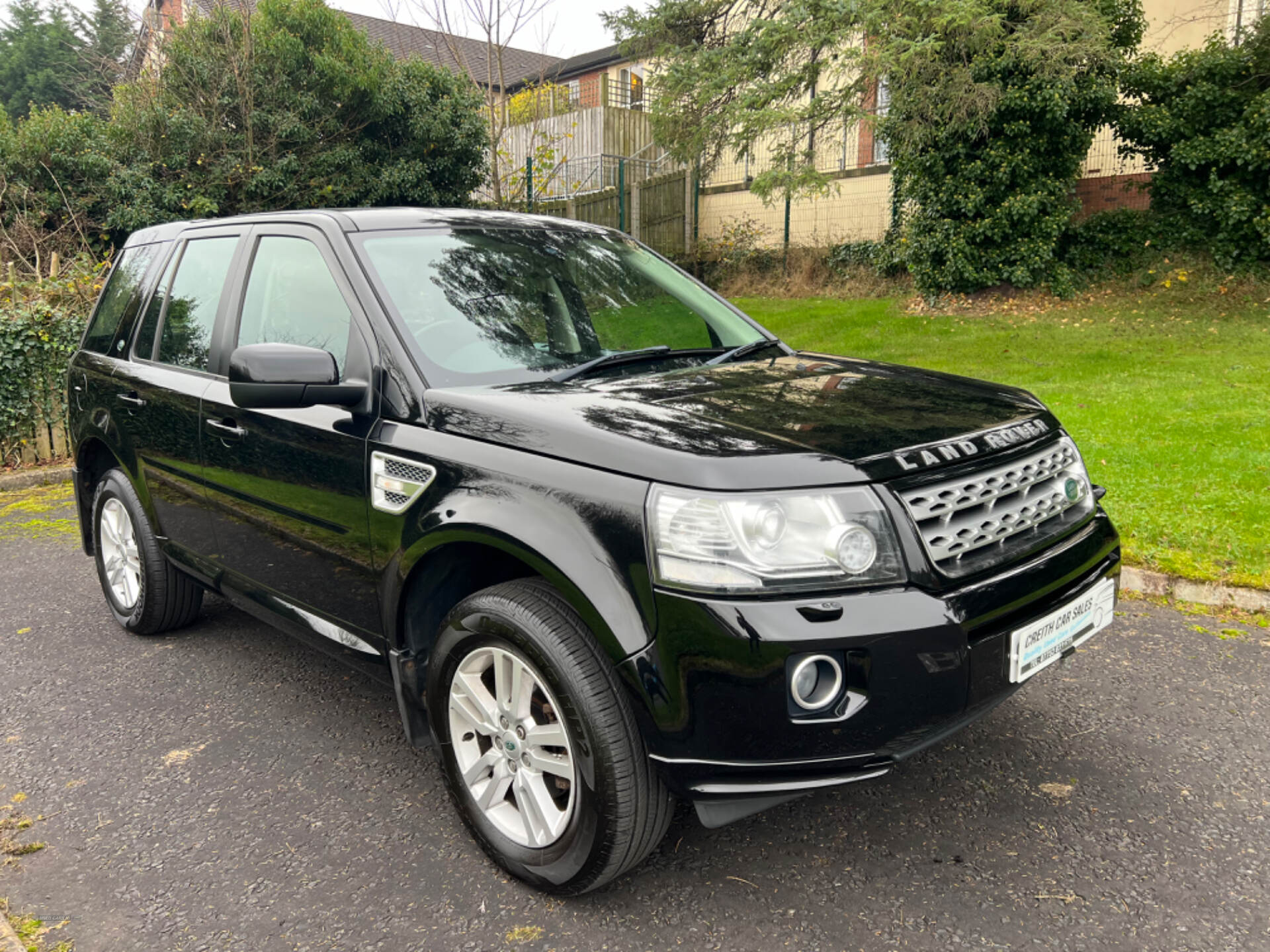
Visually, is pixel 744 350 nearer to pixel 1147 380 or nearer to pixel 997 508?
pixel 997 508

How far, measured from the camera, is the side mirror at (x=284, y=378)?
2719 millimetres

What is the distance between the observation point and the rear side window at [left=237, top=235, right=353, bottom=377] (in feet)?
10.1

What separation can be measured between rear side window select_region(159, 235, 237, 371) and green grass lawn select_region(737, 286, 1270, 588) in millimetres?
4490

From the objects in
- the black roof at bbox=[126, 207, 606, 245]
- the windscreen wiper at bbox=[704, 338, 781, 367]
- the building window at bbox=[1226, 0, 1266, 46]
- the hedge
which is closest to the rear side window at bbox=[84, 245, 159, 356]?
the black roof at bbox=[126, 207, 606, 245]

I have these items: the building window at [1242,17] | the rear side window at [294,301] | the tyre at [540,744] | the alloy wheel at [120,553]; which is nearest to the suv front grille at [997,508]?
the tyre at [540,744]

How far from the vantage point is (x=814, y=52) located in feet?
42.3

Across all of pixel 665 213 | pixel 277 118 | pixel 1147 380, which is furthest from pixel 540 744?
pixel 665 213

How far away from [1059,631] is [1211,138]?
524 inches

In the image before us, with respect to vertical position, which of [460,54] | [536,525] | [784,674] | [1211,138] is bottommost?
[784,674]

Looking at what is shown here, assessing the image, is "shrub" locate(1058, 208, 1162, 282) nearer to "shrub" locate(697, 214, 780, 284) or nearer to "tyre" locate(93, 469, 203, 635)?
"shrub" locate(697, 214, 780, 284)

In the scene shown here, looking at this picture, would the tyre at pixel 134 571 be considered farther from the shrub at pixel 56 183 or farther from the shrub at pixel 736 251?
the shrub at pixel 736 251

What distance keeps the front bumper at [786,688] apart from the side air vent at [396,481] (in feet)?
2.82

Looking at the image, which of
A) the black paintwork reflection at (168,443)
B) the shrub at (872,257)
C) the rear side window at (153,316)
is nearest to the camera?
the black paintwork reflection at (168,443)

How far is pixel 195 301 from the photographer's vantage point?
3898 mm
